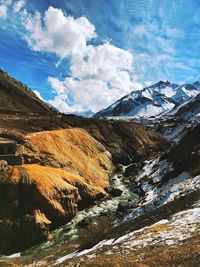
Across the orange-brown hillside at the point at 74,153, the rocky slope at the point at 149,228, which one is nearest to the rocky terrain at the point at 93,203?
the rocky slope at the point at 149,228

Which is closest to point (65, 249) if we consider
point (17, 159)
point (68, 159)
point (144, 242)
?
point (144, 242)

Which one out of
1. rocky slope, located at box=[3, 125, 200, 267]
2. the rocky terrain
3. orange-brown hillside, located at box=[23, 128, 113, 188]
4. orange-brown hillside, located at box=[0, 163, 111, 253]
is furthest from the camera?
orange-brown hillside, located at box=[23, 128, 113, 188]

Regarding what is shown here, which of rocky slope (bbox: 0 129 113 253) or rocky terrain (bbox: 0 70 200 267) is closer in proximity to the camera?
rocky terrain (bbox: 0 70 200 267)

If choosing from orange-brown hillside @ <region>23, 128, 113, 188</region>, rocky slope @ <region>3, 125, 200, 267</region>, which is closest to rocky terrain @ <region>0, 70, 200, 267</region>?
rocky slope @ <region>3, 125, 200, 267</region>

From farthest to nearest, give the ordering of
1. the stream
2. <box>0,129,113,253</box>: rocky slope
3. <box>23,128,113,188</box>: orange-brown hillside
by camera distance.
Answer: <box>23,128,113,188</box>: orange-brown hillside < <box>0,129,113,253</box>: rocky slope < the stream

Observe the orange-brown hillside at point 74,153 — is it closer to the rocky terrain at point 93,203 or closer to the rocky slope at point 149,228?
the rocky terrain at point 93,203

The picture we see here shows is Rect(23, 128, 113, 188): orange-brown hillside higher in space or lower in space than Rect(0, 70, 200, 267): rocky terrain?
higher

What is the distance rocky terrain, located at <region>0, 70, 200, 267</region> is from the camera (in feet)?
104

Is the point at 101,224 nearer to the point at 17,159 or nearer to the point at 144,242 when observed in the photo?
the point at 17,159

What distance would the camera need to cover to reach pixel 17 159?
6438cm

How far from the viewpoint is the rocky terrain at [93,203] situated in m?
31.6

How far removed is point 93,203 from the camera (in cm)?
6656

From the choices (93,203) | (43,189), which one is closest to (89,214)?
(93,203)

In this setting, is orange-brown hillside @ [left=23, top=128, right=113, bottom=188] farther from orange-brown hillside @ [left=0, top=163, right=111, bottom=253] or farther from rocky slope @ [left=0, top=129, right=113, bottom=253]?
orange-brown hillside @ [left=0, top=163, right=111, bottom=253]
